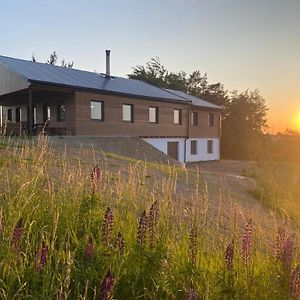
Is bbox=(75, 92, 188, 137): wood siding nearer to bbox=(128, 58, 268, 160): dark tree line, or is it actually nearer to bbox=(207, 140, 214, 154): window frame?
bbox=(207, 140, 214, 154): window frame

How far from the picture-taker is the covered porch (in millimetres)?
21131

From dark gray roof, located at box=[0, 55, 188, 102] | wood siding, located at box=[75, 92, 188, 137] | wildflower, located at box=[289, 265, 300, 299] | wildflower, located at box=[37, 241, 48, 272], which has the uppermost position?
dark gray roof, located at box=[0, 55, 188, 102]

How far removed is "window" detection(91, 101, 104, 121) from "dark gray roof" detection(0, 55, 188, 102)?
0.97 meters

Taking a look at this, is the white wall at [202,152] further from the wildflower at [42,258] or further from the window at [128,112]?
the wildflower at [42,258]

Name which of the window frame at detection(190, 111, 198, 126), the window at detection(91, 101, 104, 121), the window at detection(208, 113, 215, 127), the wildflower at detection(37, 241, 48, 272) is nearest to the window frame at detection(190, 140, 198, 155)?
the window frame at detection(190, 111, 198, 126)

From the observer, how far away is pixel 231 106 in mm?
45375

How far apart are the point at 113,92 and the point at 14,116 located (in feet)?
32.5

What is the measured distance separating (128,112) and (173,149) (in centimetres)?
585

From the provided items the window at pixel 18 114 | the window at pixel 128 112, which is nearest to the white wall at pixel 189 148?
A: the window at pixel 128 112

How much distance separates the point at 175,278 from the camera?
9.29 ft

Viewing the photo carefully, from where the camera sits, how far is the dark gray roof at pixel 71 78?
20594 mm

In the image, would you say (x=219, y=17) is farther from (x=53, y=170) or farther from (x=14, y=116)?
(x=14, y=116)

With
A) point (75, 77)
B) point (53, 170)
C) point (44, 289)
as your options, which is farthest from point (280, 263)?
point (75, 77)

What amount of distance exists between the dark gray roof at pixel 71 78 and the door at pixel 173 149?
11.7 ft
